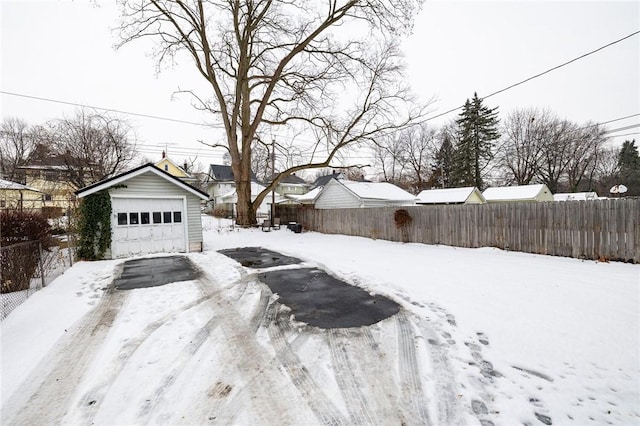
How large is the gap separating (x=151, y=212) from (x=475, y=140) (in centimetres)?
3575

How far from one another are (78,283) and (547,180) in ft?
153

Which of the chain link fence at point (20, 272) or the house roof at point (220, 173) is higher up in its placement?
the house roof at point (220, 173)

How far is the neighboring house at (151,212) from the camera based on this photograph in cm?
986

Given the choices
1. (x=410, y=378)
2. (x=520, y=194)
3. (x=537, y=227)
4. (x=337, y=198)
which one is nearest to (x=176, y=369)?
(x=410, y=378)

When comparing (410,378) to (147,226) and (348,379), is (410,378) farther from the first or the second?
(147,226)

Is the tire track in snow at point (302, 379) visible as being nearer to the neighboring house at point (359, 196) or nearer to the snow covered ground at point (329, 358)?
the snow covered ground at point (329, 358)

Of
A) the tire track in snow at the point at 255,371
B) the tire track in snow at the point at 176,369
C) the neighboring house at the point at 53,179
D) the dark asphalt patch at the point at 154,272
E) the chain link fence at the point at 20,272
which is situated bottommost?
the tire track in snow at the point at 255,371

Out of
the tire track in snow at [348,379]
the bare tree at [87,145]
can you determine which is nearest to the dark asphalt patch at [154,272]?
the tire track in snow at [348,379]

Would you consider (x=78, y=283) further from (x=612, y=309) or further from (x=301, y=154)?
(x=301, y=154)

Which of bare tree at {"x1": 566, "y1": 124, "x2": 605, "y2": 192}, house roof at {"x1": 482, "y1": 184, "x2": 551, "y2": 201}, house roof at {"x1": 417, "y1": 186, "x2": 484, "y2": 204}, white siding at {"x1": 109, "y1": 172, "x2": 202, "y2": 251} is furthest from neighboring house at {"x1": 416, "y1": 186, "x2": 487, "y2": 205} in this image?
white siding at {"x1": 109, "y1": 172, "x2": 202, "y2": 251}

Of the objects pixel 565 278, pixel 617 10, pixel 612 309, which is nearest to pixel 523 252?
pixel 565 278

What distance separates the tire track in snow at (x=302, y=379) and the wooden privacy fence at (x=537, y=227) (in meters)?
8.45

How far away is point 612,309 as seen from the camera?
14.0 feet

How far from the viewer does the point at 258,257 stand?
9.75 metres
